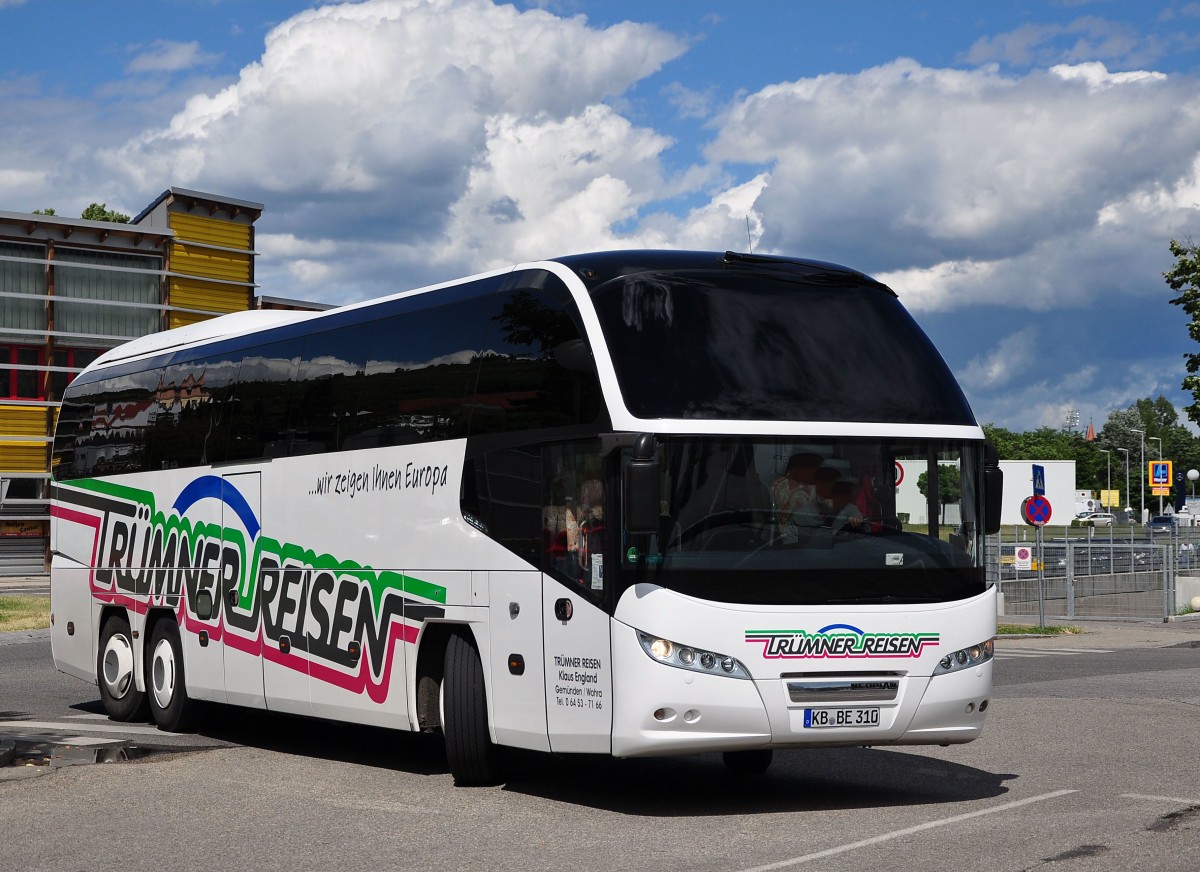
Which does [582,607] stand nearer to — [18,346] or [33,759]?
[33,759]

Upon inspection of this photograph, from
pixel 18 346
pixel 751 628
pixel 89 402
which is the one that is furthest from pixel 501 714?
pixel 18 346

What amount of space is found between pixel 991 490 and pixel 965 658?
3.80 feet

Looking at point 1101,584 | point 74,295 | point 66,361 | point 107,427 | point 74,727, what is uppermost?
point 74,295

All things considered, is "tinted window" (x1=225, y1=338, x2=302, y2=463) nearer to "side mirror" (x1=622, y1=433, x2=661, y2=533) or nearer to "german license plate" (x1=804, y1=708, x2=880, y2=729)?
"side mirror" (x1=622, y1=433, x2=661, y2=533)

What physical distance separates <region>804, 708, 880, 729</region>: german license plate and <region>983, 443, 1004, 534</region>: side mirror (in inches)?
59.6

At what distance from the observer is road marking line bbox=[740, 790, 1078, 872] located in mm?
8180

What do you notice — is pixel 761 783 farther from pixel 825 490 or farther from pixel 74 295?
pixel 74 295

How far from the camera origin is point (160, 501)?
15.9 m

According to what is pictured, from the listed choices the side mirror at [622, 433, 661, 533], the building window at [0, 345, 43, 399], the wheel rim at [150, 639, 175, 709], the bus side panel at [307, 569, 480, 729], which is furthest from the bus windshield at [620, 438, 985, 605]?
the building window at [0, 345, 43, 399]

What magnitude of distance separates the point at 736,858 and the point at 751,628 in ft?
5.71

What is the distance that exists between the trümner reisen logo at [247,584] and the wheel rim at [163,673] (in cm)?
41

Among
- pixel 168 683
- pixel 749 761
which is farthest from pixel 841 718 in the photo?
pixel 168 683

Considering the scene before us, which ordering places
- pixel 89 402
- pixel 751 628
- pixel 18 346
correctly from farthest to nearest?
pixel 18 346
pixel 89 402
pixel 751 628

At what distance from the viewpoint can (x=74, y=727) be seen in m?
15.5
